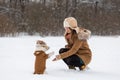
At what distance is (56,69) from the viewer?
6.26 metres

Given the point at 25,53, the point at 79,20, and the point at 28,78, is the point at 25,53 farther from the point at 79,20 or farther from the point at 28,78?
the point at 79,20

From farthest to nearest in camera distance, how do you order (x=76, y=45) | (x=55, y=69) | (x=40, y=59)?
(x=55, y=69) < (x=76, y=45) < (x=40, y=59)

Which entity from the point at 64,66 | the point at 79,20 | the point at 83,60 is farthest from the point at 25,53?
the point at 79,20

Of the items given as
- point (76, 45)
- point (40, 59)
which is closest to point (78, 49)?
point (76, 45)

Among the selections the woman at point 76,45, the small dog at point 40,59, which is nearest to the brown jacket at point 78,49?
the woman at point 76,45

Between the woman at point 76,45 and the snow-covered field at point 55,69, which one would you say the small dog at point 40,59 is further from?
the woman at point 76,45

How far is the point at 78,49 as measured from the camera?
20.1ft

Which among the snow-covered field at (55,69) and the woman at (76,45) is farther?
the woman at (76,45)

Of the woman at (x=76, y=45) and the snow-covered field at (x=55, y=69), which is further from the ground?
the woman at (x=76, y=45)

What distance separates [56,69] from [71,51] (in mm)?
463

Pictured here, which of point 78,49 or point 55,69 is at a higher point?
point 78,49

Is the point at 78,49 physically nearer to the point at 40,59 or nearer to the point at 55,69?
the point at 55,69

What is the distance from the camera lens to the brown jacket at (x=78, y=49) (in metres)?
5.99

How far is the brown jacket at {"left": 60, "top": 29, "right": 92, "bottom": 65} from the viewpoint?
599 centimetres
